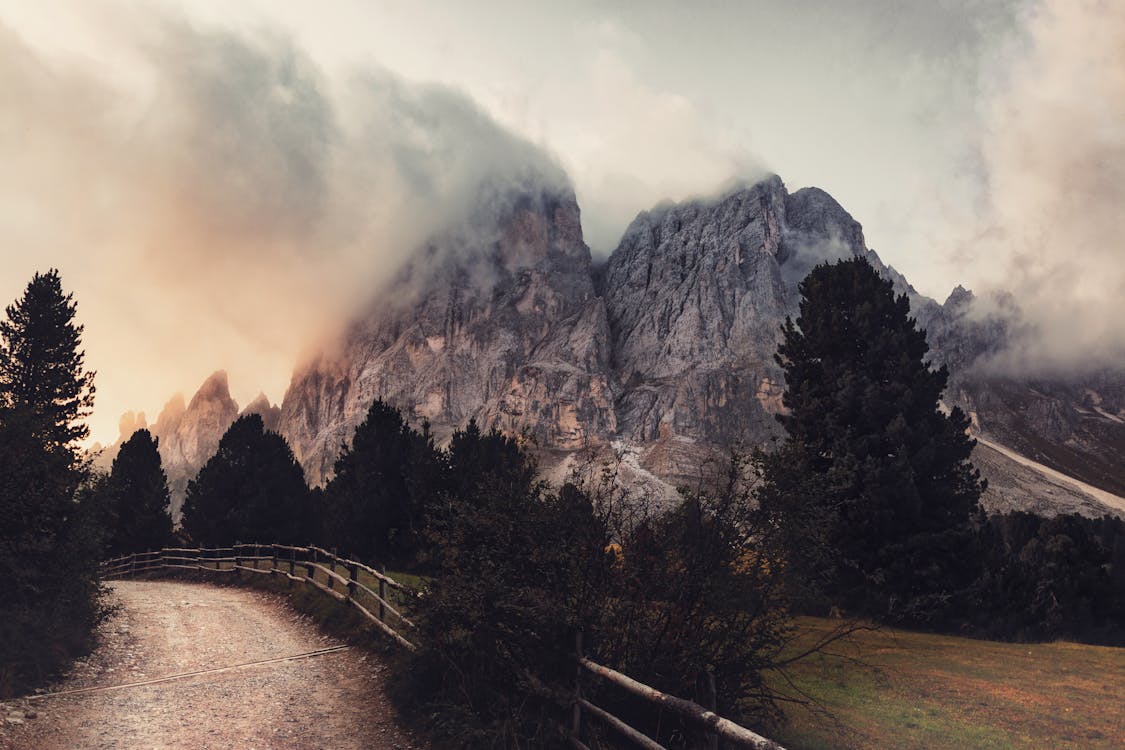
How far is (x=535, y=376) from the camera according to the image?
186 m

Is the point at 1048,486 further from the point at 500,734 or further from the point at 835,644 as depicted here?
the point at 500,734

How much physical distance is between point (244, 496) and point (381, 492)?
43.6 feet

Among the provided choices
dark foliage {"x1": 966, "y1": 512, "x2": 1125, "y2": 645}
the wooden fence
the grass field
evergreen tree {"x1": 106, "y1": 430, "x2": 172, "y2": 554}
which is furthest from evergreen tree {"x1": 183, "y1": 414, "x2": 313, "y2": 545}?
dark foliage {"x1": 966, "y1": 512, "x2": 1125, "y2": 645}

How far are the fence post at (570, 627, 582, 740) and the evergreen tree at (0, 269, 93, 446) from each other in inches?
1274

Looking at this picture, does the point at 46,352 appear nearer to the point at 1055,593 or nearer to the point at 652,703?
the point at 652,703

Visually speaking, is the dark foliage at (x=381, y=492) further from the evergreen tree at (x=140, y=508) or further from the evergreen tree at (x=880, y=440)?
the evergreen tree at (x=880, y=440)

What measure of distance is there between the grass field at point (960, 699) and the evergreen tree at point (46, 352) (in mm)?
34196

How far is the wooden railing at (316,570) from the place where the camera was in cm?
1548

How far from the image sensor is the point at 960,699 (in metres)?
12.3

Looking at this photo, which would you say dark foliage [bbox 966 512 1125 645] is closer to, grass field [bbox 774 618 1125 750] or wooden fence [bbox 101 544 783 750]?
grass field [bbox 774 618 1125 750]

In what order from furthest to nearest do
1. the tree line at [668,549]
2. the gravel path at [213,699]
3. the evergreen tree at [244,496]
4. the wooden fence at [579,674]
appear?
1. the evergreen tree at [244,496]
2. the gravel path at [213,699]
3. the tree line at [668,549]
4. the wooden fence at [579,674]

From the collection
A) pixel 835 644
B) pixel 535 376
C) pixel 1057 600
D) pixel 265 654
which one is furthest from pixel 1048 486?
pixel 265 654

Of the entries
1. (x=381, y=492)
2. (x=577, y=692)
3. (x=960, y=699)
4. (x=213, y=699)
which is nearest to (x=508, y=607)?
(x=577, y=692)

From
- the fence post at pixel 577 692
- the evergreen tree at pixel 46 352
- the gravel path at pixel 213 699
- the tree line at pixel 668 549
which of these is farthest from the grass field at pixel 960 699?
the evergreen tree at pixel 46 352
